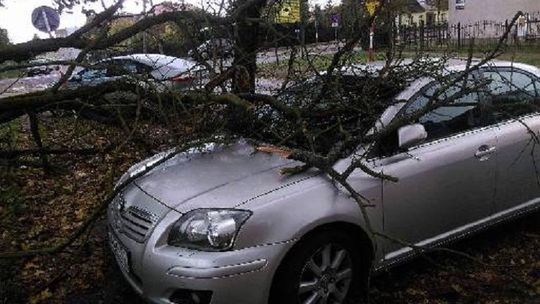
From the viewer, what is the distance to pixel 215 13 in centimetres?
478

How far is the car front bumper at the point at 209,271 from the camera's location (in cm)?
309

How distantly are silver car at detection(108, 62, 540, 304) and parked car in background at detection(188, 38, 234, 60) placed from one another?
89cm

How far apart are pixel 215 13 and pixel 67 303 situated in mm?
2524

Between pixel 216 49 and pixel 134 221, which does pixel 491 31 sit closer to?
pixel 216 49

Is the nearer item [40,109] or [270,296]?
[270,296]

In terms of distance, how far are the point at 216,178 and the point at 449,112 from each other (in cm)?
184

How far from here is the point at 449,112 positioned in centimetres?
425

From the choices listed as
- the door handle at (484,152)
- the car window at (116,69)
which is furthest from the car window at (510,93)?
A: the car window at (116,69)

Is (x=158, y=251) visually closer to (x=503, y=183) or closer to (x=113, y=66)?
(x=113, y=66)

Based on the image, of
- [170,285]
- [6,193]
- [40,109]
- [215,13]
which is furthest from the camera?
[215,13]

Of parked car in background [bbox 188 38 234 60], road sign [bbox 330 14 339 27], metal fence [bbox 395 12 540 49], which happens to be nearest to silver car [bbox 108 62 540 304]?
parked car in background [bbox 188 38 234 60]

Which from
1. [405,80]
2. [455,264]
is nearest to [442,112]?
[405,80]

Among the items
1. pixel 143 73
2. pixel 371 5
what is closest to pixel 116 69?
pixel 143 73

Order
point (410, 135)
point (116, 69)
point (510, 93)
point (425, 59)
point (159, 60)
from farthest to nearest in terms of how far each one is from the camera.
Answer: point (159, 60) < point (510, 93) < point (425, 59) < point (116, 69) < point (410, 135)
